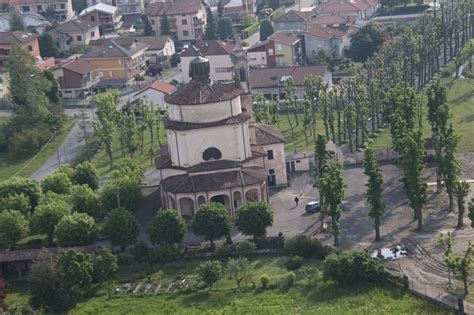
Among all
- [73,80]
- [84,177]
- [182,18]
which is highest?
[182,18]

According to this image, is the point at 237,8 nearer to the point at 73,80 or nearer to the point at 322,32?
the point at 322,32

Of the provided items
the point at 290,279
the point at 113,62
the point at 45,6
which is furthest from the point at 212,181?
the point at 45,6

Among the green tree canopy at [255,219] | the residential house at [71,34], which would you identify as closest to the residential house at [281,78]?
the residential house at [71,34]

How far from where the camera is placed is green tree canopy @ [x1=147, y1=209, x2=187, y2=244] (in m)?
60.8

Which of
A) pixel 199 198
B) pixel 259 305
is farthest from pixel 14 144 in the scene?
pixel 259 305

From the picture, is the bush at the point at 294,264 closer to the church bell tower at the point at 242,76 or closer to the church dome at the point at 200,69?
the church bell tower at the point at 242,76

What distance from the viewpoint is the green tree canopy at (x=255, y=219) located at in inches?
2397

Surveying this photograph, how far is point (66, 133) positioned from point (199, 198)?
109ft

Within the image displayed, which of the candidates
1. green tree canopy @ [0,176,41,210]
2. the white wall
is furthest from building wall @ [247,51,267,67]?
green tree canopy @ [0,176,41,210]

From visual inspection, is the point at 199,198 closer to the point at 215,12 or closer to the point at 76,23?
the point at 76,23

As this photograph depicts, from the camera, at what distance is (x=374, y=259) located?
55.0 m

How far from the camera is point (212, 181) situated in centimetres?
6725

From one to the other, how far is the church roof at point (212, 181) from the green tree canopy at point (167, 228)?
18.8ft

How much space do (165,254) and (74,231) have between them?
6549 millimetres
